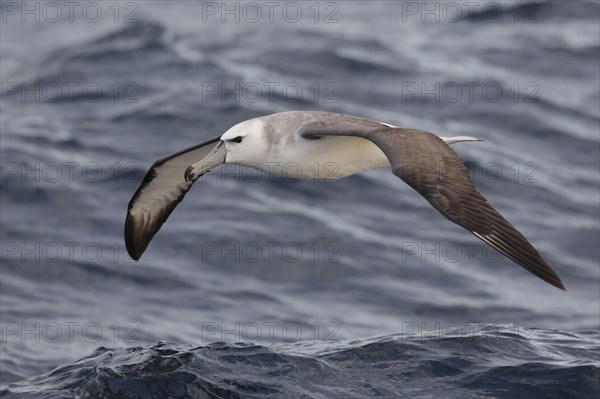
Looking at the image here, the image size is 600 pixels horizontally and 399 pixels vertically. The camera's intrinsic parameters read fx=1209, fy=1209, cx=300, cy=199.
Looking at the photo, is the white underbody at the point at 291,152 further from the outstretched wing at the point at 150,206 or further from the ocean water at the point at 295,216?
the ocean water at the point at 295,216

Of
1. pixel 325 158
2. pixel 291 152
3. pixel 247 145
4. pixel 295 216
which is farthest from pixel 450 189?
pixel 295 216

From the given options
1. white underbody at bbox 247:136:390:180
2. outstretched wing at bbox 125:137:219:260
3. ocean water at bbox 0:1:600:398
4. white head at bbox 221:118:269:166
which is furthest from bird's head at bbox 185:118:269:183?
ocean water at bbox 0:1:600:398

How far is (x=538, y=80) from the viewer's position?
2123 centimetres

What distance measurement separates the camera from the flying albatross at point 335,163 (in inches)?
352

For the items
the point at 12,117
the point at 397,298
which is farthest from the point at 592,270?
the point at 12,117

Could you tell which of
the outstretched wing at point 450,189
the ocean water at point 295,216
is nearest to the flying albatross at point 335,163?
the outstretched wing at point 450,189

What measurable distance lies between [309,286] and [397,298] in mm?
1120

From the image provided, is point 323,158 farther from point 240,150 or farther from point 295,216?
point 295,216

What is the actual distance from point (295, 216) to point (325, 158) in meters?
5.73

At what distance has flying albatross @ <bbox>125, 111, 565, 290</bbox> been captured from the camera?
8938mm

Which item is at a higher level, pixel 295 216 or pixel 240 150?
pixel 240 150

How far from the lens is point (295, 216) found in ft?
54.5

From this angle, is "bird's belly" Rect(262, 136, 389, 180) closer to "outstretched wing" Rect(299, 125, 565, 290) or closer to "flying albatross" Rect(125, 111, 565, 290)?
"flying albatross" Rect(125, 111, 565, 290)

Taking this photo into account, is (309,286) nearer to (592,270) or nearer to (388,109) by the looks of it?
(592,270)
